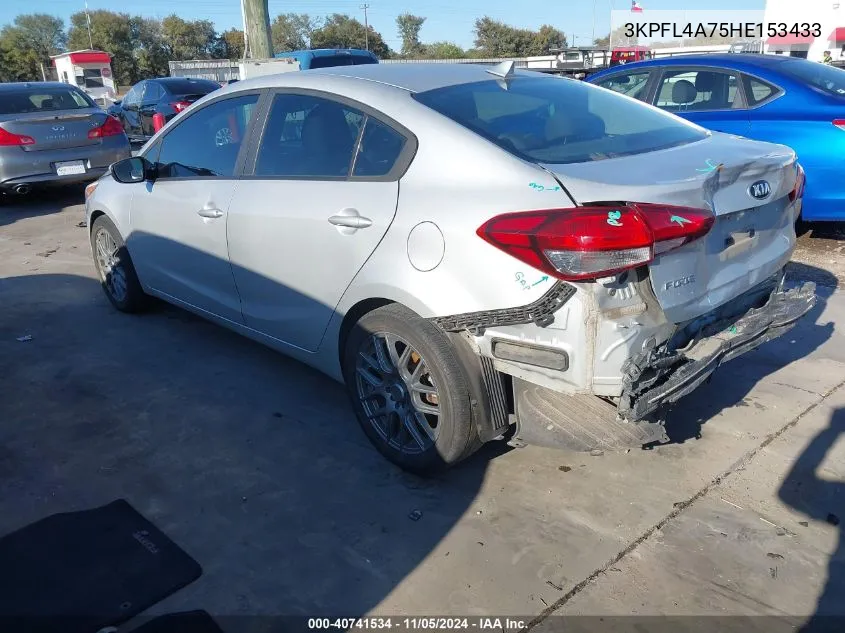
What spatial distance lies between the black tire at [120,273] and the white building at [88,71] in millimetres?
33493

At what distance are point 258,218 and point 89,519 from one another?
5.25ft

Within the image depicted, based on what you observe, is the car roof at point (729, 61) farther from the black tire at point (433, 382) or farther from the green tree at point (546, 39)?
the green tree at point (546, 39)

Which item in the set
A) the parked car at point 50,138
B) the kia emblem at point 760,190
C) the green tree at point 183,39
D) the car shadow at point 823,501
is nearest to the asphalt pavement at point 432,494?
the car shadow at point 823,501

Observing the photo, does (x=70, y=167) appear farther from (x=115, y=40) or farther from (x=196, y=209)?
(x=115, y=40)

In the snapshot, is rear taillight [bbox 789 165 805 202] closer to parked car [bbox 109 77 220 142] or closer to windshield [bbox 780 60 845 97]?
windshield [bbox 780 60 845 97]

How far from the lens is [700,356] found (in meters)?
2.80

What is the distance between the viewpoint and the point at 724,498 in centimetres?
311

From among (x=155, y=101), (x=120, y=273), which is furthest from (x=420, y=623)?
(x=155, y=101)

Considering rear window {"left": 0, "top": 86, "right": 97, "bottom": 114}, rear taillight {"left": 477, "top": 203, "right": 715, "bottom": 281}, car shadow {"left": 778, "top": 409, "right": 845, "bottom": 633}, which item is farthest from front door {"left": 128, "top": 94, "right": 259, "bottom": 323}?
rear window {"left": 0, "top": 86, "right": 97, "bottom": 114}

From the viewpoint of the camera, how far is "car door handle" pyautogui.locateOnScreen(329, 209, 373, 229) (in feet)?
10.2

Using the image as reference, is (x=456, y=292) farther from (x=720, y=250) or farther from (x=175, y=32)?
(x=175, y=32)

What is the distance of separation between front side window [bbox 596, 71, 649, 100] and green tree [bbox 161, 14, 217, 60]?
65423 millimetres

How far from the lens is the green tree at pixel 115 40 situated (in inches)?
2461

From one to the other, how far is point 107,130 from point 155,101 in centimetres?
527
